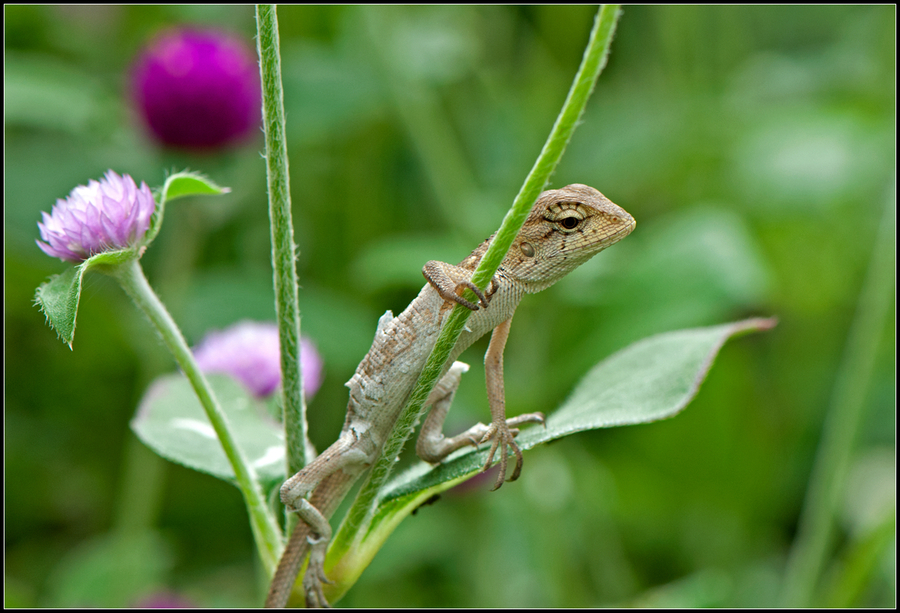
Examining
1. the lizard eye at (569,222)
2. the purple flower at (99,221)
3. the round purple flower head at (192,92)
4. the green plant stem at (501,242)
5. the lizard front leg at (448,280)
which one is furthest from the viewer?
the round purple flower head at (192,92)

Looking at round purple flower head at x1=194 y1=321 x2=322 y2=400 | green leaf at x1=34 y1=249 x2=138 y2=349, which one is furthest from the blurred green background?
green leaf at x1=34 y1=249 x2=138 y2=349

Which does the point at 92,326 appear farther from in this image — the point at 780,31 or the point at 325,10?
the point at 780,31

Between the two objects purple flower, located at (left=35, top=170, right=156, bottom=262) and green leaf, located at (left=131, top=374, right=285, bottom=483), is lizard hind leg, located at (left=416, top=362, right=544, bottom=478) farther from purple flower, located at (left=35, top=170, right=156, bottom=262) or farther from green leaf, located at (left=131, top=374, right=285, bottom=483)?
purple flower, located at (left=35, top=170, right=156, bottom=262)

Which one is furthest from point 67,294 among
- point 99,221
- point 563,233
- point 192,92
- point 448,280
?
point 192,92

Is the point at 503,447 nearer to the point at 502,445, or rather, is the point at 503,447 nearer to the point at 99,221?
the point at 502,445

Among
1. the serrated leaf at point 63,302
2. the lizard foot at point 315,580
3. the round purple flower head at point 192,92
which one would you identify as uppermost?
the round purple flower head at point 192,92

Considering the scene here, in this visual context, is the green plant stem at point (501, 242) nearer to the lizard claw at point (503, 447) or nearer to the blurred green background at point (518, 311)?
the lizard claw at point (503, 447)

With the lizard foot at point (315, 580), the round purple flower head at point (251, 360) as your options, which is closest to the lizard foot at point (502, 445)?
the lizard foot at point (315, 580)

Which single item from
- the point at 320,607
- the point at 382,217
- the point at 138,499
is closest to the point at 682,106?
the point at 382,217
